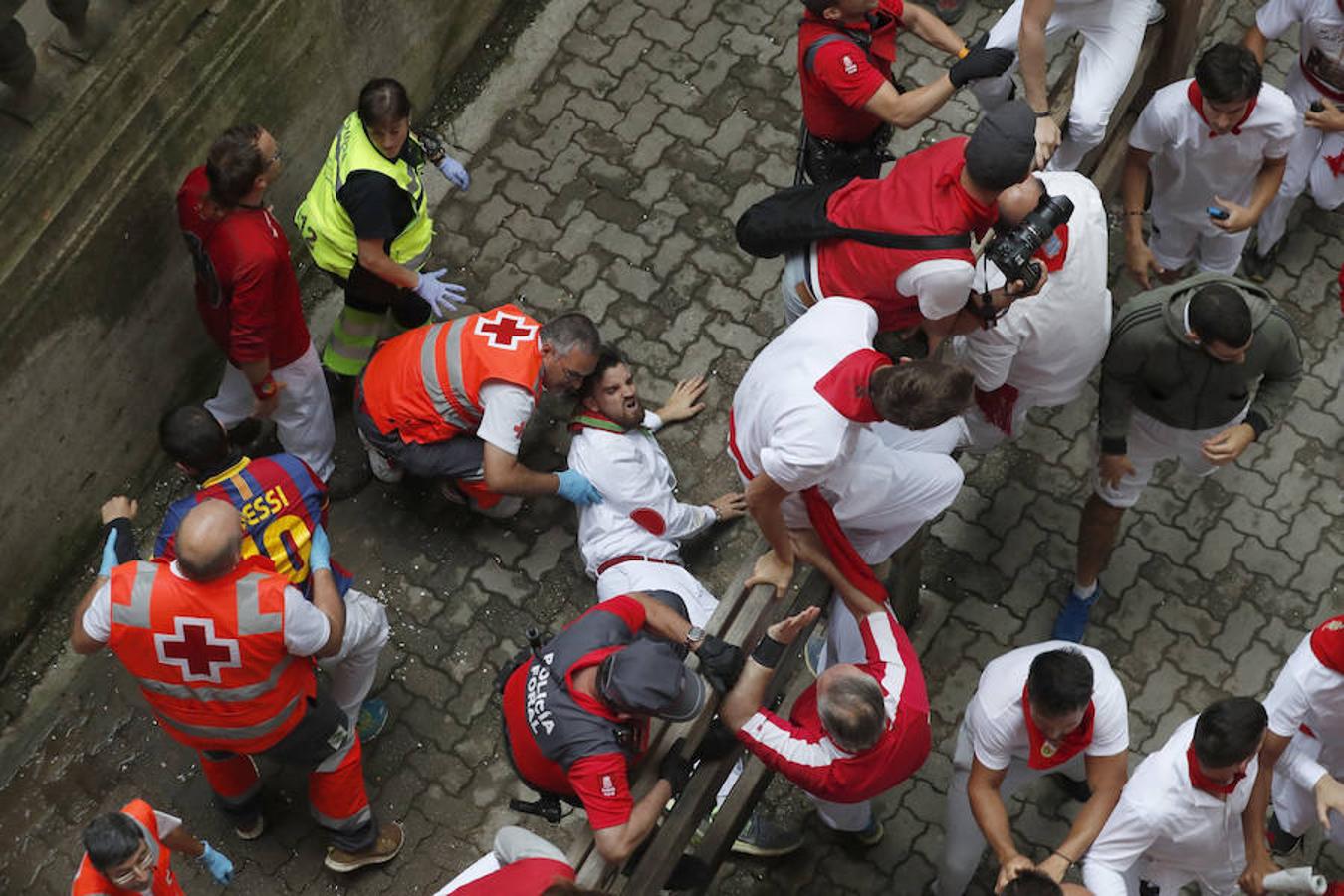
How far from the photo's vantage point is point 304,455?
6688 millimetres

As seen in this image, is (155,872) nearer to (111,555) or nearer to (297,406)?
(111,555)

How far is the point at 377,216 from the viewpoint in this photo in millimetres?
6168

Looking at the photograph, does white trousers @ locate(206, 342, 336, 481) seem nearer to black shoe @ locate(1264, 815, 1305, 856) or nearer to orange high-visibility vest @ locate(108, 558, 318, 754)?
orange high-visibility vest @ locate(108, 558, 318, 754)

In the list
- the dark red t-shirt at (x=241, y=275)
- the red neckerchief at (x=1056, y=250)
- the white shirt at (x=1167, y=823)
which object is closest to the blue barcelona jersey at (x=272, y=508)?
the dark red t-shirt at (x=241, y=275)

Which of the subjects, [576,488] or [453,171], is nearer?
[576,488]

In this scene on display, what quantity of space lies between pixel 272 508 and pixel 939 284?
2.42m

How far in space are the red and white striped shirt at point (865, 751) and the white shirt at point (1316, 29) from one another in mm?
3642

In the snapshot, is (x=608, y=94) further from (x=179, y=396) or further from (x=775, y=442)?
(x=775, y=442)

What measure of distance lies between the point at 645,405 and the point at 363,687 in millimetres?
1817

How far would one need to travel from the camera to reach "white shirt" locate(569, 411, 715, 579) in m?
6.22

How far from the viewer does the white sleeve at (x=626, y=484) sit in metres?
6.22

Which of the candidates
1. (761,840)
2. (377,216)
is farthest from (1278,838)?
(377,216)

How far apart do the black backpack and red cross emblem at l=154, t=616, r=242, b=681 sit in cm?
230

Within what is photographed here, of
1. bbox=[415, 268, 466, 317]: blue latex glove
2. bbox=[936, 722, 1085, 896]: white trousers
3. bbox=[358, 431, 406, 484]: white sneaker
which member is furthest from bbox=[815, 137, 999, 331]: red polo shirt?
bbox=[358, 431, 406, 484]: white sneaker
